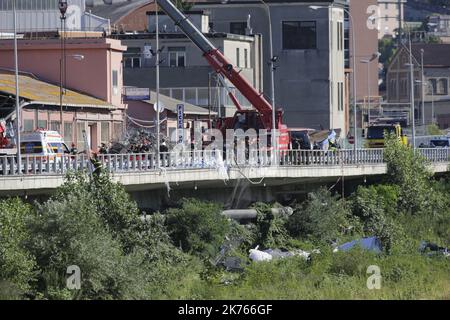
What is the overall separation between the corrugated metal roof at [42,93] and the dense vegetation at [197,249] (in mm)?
9833

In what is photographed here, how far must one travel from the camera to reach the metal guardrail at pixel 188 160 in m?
49.5

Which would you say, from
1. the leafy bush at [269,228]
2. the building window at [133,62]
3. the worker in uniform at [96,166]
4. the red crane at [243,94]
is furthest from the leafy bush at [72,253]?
the building window at [133,62]

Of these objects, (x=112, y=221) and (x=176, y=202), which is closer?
(x=112, y=221)

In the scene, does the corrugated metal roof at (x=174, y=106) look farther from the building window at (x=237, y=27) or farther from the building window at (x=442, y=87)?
the building window at (x=442, y=87)

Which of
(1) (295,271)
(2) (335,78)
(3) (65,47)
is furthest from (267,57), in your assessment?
(1) (295,271)

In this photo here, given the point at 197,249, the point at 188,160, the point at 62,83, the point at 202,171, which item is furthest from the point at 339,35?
the point at 197,249

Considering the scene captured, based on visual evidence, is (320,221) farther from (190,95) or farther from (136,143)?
(190,95)

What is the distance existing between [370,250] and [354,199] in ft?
40.3

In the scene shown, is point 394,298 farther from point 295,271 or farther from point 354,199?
point 354,199

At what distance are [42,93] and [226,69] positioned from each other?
799cm

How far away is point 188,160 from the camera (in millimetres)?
58844

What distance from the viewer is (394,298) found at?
48.3m

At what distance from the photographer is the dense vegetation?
1774 inches
